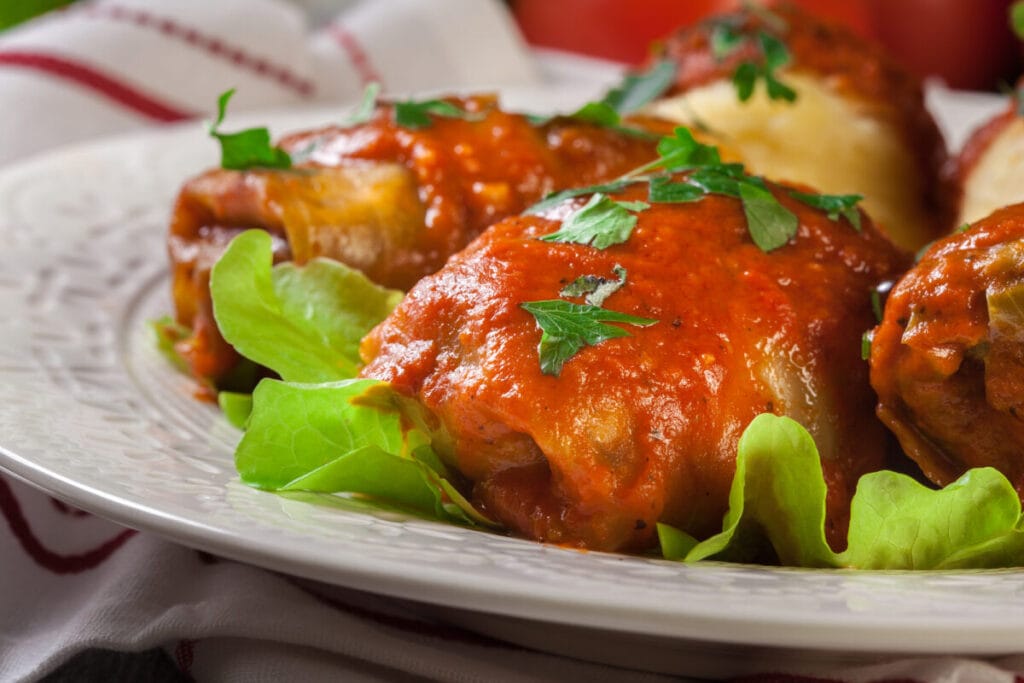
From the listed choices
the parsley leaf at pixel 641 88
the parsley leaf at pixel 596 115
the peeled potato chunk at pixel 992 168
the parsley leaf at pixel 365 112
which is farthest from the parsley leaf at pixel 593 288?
the parsley leaf at pixel 641 88

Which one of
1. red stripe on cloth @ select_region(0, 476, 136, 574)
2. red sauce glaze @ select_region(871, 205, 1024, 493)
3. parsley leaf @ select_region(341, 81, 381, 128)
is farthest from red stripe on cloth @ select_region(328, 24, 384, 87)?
red sauce glaze @ select_region(871, 205, 1024, 493)

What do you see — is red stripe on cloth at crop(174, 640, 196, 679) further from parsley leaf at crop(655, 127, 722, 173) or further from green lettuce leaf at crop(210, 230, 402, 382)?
parsley leaf at crop(655, 127, 722, 173)

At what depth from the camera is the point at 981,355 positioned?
86.0 inches

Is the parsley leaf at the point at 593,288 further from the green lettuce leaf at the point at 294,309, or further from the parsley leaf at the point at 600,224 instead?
the green lettuce leaf at the point at 294,309

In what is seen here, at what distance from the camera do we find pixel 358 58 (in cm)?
625

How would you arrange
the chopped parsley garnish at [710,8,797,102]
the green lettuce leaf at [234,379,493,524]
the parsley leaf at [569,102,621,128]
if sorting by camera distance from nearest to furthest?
the green lettuce leaf at [234,379,493,524] → the parsley leaf at [569,102,621,128] → the chopped parsley garnish at [710,8,797,102]

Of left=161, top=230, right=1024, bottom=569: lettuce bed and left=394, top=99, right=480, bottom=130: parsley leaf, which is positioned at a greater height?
left=394, top=99, right=480, bottom=130: parsley leaf

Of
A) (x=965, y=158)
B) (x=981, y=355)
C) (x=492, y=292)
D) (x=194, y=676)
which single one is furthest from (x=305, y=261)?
(x=965, y=158)

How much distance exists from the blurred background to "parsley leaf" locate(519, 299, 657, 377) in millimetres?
6591

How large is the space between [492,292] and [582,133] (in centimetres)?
99

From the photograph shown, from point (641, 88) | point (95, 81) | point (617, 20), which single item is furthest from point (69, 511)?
point (617, 20)

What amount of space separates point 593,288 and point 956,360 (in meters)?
0.63

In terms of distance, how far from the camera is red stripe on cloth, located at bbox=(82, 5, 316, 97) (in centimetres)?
561

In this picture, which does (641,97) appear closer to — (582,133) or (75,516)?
(582,133)
